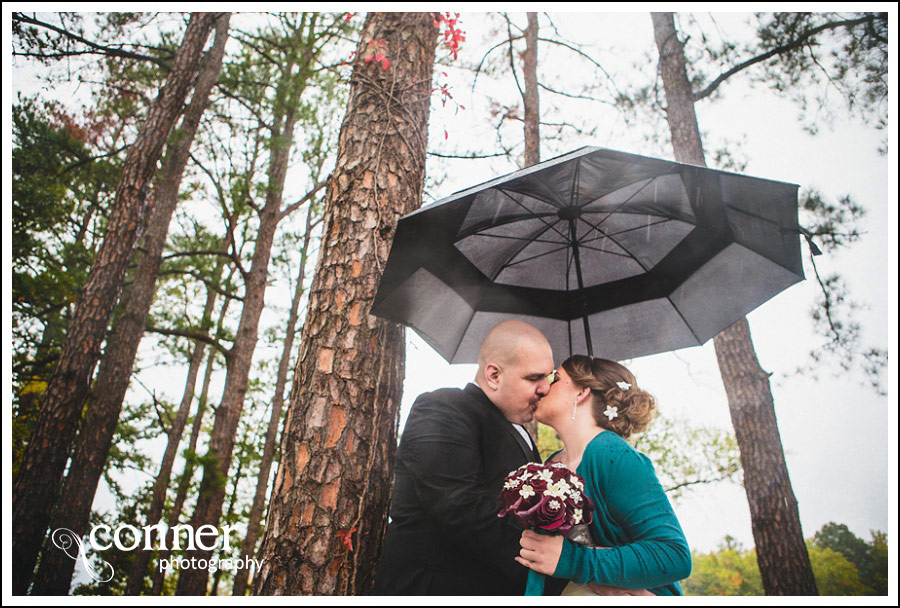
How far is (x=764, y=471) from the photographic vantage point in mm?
3756

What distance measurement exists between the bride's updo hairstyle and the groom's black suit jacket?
385 mm

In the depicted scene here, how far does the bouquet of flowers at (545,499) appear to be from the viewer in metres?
1.34

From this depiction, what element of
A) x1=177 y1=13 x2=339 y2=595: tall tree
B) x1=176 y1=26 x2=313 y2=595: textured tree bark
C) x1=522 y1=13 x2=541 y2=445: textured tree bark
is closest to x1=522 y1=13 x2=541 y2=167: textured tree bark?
x1=522 y1=13 x2=541 y2=445: textured tree bark

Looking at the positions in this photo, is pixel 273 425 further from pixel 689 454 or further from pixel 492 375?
pixel 689 454

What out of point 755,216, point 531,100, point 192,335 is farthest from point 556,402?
point 192,335

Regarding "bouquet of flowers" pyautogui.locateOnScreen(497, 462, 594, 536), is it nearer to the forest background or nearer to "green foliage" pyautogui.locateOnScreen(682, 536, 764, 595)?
the forest background

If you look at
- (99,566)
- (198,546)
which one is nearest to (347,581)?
(198,546)

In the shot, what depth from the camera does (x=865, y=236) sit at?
367 centimetres

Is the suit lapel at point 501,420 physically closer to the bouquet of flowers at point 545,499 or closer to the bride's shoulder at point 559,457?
the bride's shoulder at point 559,457

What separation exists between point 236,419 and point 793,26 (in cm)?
675

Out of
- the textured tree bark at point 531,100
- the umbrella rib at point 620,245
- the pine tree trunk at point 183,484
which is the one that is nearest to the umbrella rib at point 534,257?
the umbrella rib at point 620,245

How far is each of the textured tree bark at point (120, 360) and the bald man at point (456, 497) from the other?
1.92 metres

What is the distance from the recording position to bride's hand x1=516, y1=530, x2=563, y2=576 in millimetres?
1432

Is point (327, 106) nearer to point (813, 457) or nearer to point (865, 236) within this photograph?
point (865, 236)
